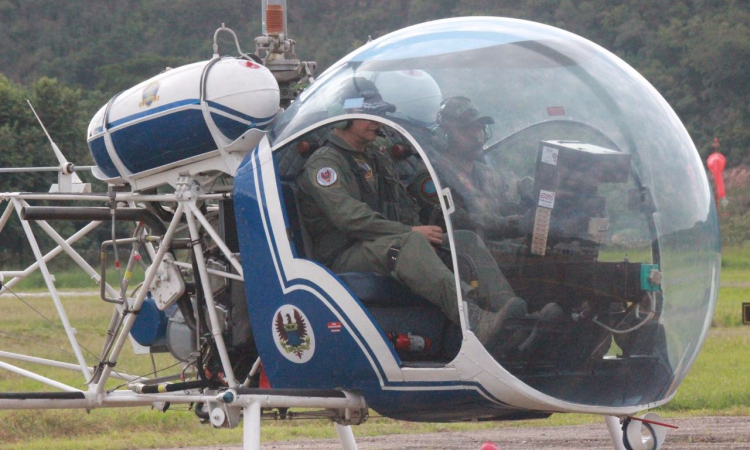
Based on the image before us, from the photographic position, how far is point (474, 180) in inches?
184

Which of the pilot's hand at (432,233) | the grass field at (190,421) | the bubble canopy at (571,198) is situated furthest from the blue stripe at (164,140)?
the grass field at (190,421)

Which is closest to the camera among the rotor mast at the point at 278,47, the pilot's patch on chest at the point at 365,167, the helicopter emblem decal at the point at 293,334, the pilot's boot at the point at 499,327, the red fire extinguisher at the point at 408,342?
the pilot's boot at the point at 499,327

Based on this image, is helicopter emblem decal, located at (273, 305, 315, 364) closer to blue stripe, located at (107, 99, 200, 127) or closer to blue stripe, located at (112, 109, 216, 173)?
blue stripe, located at (112, 109, 216, 173)

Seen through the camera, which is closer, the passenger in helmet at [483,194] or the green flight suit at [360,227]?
the passenger in helmet at [483,194]

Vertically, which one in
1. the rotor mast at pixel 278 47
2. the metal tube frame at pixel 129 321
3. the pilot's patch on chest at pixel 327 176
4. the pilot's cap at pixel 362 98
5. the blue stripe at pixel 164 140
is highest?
the rotor mast at pixel 278 47

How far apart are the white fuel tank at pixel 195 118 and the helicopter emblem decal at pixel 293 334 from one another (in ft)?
2.80

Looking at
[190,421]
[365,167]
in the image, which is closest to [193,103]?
[365,167]

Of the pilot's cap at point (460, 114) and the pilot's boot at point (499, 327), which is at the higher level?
the pilot's cap at point (460, 114)

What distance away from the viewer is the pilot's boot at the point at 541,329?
461cm

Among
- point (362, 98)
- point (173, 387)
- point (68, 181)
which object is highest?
point (362, 98)

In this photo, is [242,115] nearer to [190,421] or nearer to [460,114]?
[460,114]

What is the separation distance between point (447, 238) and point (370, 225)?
0.35 m

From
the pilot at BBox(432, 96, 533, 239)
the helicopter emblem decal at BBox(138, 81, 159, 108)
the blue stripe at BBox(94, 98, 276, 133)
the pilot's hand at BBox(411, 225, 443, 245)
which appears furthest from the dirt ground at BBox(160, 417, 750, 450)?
the pilot at BBox(432, 96, 533, 239)

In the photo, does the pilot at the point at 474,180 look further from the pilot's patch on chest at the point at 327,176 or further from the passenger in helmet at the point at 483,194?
the pilot's patch on chest at the point at 327,176
